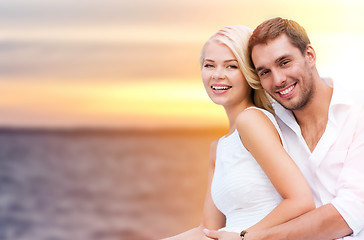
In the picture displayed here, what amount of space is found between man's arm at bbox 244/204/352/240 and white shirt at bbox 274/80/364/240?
0.03 m

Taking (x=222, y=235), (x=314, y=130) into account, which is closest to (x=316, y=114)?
(x=314, y=130)

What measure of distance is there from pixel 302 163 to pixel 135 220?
16.9 metres


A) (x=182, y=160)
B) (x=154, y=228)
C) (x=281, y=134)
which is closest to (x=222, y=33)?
(x=281, y=134)

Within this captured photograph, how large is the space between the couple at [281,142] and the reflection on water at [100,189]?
13567mm

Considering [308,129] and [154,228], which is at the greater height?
[154,228]

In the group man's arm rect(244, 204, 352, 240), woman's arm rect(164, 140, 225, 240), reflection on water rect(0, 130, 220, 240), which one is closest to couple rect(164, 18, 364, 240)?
man's arm rect(244, 204, 352, 240)

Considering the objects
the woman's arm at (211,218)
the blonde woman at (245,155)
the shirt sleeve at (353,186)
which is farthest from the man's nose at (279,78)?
the woman's arm at (211,218)

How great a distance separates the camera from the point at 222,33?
2947 mm

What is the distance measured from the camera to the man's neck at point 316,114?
2826 mm

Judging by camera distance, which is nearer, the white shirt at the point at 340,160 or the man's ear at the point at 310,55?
the white shirt at the point at 340,160

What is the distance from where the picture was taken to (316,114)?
2.86 meters

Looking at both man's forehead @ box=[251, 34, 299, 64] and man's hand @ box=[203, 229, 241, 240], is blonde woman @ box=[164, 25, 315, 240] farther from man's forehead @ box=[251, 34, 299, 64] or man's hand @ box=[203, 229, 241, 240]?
man's forehead @ box=[251, 34, 299, 64]

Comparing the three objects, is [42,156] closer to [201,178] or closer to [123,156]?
[123,156]

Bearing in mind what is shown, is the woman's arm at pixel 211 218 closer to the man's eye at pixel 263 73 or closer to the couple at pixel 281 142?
the couple at pixel 281 142
